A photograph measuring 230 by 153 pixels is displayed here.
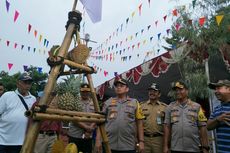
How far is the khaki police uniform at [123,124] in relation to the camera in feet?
11.5

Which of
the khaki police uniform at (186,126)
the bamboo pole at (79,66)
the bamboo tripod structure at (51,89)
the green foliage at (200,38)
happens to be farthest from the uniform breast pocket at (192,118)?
the green foliage at (200,38)

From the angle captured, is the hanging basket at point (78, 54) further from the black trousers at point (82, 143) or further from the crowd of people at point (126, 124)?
the black trousers at point (82, 143)

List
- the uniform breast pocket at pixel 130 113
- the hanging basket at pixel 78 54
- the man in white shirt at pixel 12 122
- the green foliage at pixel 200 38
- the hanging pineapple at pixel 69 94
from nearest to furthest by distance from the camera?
the hanging pineapple at pixel 69 94
the hanging basket at pixel 78 54
the man in white shirt at pixel 12 122
the uniform breast pocket at pixel 130 113
the green foliage at pixel 200 38

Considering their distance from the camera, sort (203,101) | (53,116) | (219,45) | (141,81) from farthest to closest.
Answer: (141,81) → (203,101) → (219,45) → (53,116)

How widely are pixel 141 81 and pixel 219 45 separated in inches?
122

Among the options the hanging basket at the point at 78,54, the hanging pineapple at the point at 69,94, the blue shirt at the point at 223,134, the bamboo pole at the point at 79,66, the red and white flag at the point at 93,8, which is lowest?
the blue shirt at the point at 223,134

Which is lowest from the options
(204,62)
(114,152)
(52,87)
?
(114,152)

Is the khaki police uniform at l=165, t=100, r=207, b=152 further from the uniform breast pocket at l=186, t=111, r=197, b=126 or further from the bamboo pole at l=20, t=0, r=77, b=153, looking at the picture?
the bamboo pole at l=20, t=0, r=77, b=153

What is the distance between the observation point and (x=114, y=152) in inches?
139

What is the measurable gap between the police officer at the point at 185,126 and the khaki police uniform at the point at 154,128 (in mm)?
330

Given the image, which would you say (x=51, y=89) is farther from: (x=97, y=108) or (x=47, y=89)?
(x=97, y=108)

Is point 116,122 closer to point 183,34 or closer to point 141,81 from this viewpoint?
point 183,34

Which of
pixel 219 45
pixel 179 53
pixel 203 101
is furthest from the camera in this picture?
pixel 203 101

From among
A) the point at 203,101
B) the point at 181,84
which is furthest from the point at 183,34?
the point at 181,84
